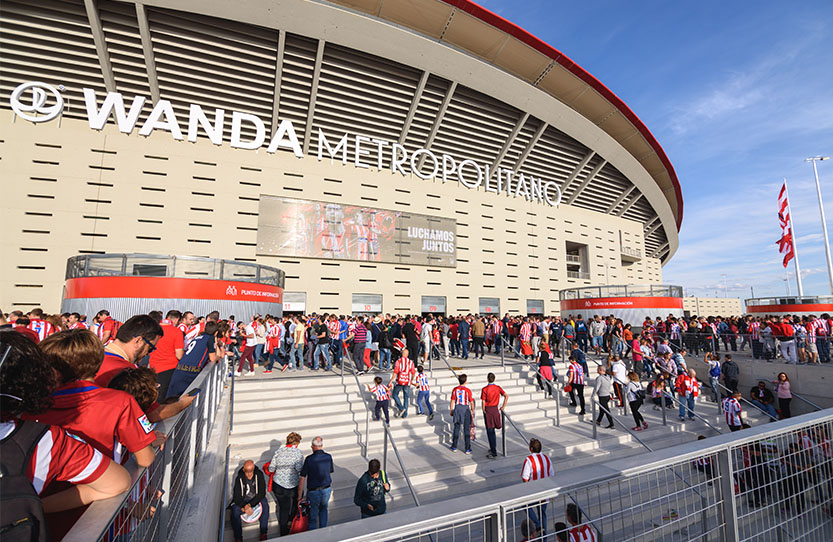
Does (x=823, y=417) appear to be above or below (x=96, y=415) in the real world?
below

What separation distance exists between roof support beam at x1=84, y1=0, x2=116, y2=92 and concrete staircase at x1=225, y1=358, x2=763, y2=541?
17834mm

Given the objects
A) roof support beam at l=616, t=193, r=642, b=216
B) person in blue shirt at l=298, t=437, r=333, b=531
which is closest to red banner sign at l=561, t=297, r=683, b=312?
roof support beam at l=616, t=193, r=642, b=216

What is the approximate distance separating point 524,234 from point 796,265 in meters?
19.7

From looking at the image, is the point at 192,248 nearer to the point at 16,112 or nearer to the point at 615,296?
the point at 16,112

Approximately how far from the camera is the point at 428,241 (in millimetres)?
25797

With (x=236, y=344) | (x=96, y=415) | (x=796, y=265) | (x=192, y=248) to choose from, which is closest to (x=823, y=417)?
(x=96, y=415)

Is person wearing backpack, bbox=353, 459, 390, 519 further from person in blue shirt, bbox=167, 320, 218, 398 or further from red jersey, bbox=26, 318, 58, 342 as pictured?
red jersey, bbox=26, 318, 58, 342

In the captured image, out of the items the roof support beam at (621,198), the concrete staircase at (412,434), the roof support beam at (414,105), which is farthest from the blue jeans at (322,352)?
the roof support beam at (621,198)

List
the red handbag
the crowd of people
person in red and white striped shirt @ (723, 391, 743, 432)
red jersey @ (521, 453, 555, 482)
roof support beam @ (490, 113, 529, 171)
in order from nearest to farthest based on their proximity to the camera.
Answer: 1. the crowd of people
2. red jersey @ (521, 453, 555, 482)
3. the red handbag
4. person in red and white striped shirt @ (723, 391, 743, 432)
5. roof support beam @ (490, 113, 529, 171)

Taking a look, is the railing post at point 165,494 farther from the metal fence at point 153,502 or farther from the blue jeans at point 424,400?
the blue jeans at point 424,400

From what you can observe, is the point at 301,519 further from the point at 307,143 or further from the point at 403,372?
the point at 307,143

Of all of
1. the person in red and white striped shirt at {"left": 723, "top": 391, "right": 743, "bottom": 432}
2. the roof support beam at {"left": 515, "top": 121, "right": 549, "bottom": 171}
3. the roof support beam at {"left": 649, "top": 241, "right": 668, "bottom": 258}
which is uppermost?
the roof support beam at {"left": 515, "top": 121, "right": 549, "bottom": 171}

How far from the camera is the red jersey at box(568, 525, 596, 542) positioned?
1.74 meters

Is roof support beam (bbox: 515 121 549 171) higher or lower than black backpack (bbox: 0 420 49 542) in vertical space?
higher
